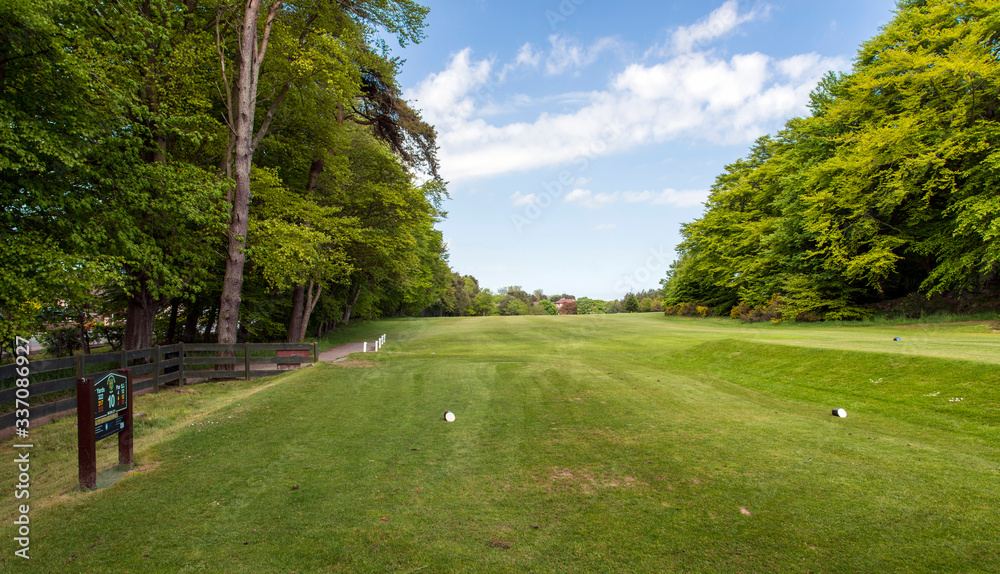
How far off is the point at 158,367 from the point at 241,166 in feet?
18.7

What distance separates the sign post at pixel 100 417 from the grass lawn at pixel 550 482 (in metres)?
0.27

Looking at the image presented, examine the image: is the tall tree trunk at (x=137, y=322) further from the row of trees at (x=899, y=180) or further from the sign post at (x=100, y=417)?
the row of trees at (x=899, y=180)

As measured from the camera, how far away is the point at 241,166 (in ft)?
38.3

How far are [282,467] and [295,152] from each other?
1496 cm

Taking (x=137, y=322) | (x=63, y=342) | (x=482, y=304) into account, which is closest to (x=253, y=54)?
(x=137, y=322)

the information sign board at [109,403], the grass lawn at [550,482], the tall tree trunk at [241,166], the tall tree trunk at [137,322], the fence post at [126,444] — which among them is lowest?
the grass lawn at [550,482]

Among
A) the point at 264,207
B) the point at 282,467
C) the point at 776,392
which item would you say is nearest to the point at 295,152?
the point at 264,207

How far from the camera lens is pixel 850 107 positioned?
2400 cm

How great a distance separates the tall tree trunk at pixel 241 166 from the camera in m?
11.5

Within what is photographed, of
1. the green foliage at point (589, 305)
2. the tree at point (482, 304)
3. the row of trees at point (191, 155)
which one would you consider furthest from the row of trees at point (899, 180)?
the green foliage at point (589, 305)

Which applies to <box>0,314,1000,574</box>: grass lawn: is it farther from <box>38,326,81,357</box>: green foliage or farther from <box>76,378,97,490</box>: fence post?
<box>38,326,81,357</box>: green foliage

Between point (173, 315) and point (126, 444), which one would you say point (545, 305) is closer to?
point (173, 315)

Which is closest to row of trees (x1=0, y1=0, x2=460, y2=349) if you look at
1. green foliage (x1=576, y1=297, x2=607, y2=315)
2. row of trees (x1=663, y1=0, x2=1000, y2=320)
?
row of trees (x1=663, y1=0, x2=1000, y2=320)

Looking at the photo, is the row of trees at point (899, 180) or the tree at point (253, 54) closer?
the tree at point (253, 54)
